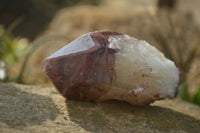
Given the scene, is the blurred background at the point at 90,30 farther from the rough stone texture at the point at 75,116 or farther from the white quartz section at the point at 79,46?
the white quartz section at the point at 79,46

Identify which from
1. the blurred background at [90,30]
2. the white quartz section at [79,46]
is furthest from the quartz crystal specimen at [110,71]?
the blurred background at [90,30]

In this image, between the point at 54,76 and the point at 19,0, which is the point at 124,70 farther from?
the point at 19,0

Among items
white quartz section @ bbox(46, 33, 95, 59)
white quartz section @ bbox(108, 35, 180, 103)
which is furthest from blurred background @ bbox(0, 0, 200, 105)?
white quartz section @ bbox(46, 33, 95, 59)

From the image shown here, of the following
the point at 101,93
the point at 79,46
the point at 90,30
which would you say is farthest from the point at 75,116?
the point at 90,30

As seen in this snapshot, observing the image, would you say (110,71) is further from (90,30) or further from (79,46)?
(90,30)

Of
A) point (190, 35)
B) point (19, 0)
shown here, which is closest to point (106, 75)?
point (190, 35)

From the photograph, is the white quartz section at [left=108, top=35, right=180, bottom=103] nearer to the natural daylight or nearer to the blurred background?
the natural daylight
